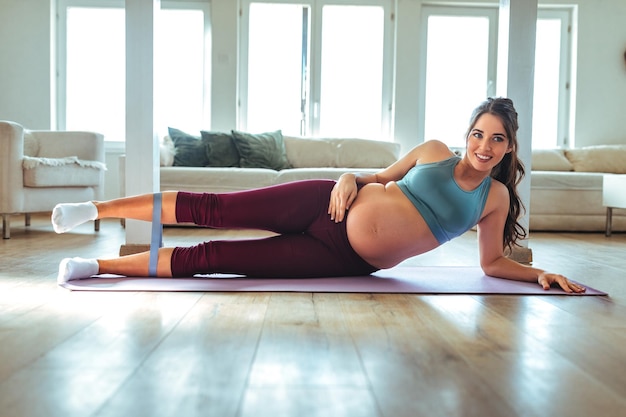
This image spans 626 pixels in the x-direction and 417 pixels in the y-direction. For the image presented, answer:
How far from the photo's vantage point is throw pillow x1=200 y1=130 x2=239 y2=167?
5.34 metres

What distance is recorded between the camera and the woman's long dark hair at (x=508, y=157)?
1.90m

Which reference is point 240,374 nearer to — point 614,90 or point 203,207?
point 203,207

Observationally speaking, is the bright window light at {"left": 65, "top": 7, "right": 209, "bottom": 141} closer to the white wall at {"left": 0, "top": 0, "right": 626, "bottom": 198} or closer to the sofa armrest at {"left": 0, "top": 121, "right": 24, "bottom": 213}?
the white wall at {"left": 0, "top": 0, "right": 626, "bottom": 198}

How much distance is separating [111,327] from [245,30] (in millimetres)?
5427

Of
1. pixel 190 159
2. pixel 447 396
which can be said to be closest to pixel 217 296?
pixel 447 396

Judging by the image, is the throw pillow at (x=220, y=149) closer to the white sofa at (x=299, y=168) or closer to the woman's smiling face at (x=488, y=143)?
the white sofa at (x=299, y=168)

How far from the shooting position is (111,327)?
1.41 m

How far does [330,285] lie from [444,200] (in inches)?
19.1

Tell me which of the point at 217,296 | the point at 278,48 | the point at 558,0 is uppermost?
the point at 558,0

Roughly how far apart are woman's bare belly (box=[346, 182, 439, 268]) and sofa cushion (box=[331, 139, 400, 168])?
11.9 feet

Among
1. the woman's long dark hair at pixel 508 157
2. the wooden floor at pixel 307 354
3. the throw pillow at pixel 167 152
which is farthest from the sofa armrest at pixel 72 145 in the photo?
the woman's long dark hair at pixel 508 157

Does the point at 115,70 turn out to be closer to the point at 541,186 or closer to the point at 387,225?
the point at 541,186

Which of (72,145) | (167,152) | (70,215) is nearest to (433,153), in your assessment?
(70,215)

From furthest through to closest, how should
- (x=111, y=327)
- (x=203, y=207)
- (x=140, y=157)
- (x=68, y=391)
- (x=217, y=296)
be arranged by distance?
(x=140, y=157)
(x=203, y=207)
(x=217, y=296)
(x=111, y=327)
(x=68, y=391)
